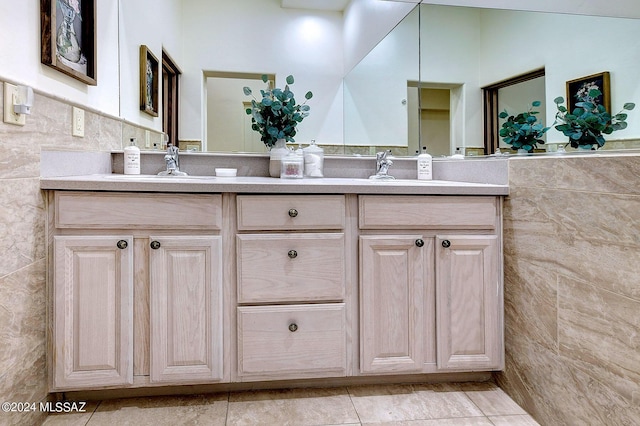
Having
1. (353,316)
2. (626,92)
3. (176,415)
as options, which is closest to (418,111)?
(626,92)

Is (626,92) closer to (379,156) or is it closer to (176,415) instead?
(379,156)

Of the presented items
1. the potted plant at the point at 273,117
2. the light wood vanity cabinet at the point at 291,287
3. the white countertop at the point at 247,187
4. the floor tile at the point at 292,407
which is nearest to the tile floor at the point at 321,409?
the floor tile at the point at 292,407

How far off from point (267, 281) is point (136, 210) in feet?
1.59

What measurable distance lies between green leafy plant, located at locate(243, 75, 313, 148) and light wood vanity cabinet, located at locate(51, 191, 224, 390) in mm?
670

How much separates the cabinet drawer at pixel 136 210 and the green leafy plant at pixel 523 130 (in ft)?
3.80

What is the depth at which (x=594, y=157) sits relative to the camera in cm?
111

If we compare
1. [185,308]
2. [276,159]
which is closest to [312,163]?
[276,159]

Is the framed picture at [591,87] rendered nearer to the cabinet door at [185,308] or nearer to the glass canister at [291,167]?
the glass canister at [291,167]

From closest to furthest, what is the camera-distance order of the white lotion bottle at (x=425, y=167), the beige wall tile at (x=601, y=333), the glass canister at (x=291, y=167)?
the beige wall tile at (x=601, y=333) → the glass canister at (x=291, y=167) → the white lotion bottle at (x=425, y=167)

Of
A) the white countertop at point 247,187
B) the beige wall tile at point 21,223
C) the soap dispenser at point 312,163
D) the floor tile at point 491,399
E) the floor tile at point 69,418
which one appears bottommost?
the floor tile at point 491,399

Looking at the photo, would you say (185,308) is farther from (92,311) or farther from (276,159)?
(276,159)

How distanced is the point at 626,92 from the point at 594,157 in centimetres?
23

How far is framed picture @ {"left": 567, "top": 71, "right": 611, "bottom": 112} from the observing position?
1196 mm

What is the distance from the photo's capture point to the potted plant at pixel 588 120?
118cm
